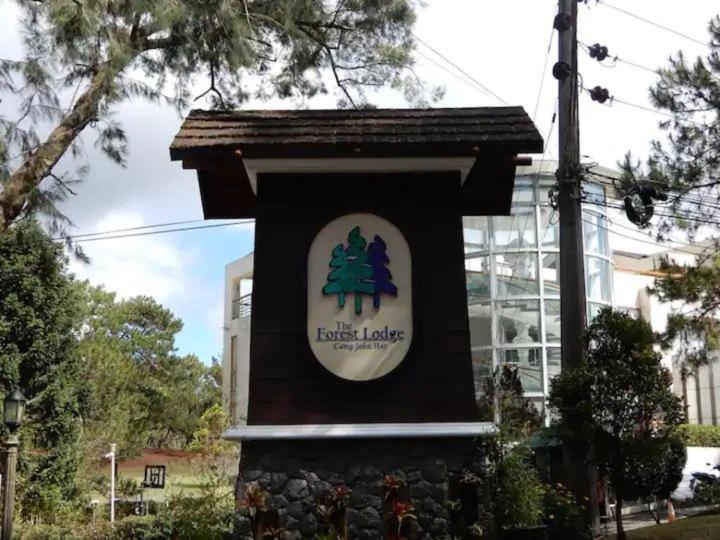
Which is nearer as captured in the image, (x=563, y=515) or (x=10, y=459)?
(x=563, y=515)

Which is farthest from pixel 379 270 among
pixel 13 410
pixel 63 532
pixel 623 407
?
pixel 63 532

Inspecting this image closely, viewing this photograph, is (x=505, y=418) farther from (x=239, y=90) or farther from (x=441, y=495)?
(x=239, y=90)

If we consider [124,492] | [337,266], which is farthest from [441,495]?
[124,492]

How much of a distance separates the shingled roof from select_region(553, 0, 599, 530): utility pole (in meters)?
2.86

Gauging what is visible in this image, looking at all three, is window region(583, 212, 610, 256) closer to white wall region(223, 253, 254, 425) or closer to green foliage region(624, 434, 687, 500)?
white wall region(223, 253, 254, 425)

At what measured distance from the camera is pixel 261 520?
7.34 metres

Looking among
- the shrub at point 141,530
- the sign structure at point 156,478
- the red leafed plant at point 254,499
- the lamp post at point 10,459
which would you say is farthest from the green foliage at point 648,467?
the sign structure at point 156,478

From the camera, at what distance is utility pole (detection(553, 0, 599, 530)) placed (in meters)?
10.1

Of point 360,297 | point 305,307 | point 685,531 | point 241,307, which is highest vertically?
point 241,307

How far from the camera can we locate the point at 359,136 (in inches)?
314

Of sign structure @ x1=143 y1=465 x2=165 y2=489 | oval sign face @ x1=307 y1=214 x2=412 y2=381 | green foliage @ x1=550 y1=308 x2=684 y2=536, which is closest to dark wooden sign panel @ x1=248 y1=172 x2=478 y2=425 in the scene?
oval sign face @ x1=307 y1=214 x2=412 y2=381

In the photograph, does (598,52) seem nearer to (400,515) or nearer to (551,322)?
(400,515)

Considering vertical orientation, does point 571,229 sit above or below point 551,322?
below

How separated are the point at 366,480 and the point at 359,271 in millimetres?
2044
